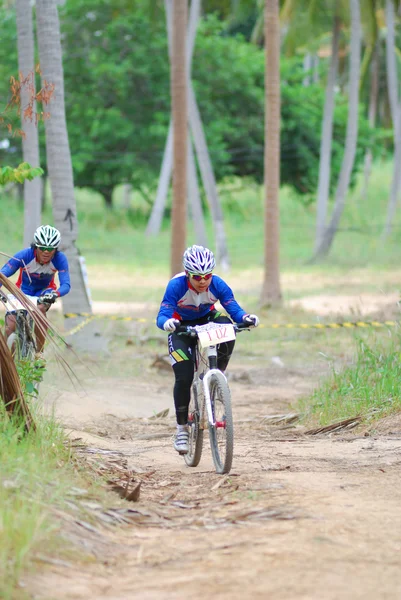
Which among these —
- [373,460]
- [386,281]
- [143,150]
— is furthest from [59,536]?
[143,150]

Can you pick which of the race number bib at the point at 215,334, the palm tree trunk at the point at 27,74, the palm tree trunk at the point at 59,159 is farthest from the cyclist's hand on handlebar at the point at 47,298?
the palm tree trunk at the point at 27,74

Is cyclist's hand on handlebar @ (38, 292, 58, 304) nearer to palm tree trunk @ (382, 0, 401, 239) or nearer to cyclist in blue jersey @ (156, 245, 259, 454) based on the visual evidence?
cyclist in blue jersey @ (156, 245, 259, 454)

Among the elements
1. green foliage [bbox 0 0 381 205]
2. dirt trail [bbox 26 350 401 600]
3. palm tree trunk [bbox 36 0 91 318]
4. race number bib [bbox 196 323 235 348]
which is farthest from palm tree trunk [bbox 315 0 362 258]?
race number bib [bbox 196 323 235 348]

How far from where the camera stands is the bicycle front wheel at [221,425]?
6.78m

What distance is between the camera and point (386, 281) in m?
24.7

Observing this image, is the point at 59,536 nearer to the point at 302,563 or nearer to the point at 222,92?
the point at 302,563

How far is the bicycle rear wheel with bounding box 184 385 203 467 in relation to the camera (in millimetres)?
7375

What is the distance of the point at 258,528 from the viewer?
5.30 m

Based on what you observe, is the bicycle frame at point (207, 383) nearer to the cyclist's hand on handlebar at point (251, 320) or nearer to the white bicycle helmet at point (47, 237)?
the cyclist's hand on handlebar at point (251, 320)

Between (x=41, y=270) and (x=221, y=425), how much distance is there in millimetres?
3377

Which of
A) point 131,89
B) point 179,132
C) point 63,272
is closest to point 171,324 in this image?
point 63,272

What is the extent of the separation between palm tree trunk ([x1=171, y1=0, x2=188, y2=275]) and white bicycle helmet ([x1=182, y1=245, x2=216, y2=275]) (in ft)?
33.2

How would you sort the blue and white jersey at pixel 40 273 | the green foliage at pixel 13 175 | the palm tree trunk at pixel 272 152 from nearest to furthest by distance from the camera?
the green foliage at pixel 13 175
the blue and white jersey at pixel 40 273
the palm tree trunk at pixel 272 152

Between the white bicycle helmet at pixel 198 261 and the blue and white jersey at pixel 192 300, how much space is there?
258 millimetres
